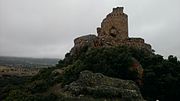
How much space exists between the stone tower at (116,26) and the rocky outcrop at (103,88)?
14704mm

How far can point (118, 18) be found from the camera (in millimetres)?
45625

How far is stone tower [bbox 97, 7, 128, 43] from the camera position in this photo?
45344mm

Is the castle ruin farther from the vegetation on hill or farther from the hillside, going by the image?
the vegetation on hill

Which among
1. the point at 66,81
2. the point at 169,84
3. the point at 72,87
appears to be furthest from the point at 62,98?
the point at 169,84

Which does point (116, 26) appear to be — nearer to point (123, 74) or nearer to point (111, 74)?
point (123, 74)

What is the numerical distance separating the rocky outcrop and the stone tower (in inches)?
579

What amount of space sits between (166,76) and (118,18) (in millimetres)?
11365

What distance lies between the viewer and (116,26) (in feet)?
149

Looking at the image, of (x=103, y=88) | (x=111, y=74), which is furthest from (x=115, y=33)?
(x=103, y=88)

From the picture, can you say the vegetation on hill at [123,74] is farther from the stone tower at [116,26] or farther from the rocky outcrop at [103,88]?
the stone tower at [116,26]

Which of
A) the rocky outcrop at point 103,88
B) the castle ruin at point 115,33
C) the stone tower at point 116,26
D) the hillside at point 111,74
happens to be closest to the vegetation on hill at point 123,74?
the hillside at point 111,74

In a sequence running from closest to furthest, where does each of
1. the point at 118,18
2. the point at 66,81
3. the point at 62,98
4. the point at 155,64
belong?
the point at 62,98 → the point at 66,81 → the point at 155,64 → the point at 118,18

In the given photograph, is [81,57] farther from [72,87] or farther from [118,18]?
[72,87]

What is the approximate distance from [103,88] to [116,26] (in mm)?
17344
